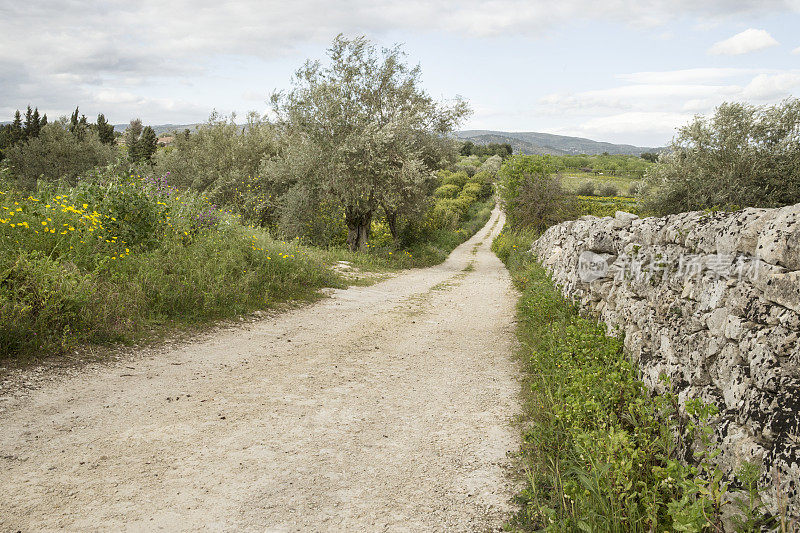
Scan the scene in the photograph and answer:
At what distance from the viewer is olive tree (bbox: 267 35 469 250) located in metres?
18.5

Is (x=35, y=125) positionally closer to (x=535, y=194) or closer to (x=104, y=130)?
(x=104, y=130)

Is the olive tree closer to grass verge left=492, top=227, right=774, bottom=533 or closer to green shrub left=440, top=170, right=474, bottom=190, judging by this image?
grass verge left=492, top=227, right=774, bottom=533

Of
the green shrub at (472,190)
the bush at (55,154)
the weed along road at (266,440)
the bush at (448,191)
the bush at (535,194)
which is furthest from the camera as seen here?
the green shrub at (472,190)

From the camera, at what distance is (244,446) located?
13.4 ft

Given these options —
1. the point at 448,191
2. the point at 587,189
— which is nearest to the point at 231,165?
the point at 448,191

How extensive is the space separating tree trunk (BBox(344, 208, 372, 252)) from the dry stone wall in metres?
15.7

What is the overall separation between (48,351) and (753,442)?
727cm

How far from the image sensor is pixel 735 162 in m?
22.9

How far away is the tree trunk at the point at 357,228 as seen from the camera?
20.6m

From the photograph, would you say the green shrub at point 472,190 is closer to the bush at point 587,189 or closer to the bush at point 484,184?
the bush at point 484,184

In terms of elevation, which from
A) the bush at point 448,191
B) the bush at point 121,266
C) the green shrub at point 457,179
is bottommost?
the bush at point 121,266

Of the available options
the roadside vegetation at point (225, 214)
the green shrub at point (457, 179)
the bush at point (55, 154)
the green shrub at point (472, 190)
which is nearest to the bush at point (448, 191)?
the green shrub at point (472, 190)

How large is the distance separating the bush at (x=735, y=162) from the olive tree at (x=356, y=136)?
Result: 14406mm

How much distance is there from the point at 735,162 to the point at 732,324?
25.3 meters
